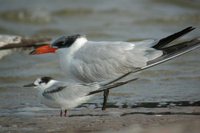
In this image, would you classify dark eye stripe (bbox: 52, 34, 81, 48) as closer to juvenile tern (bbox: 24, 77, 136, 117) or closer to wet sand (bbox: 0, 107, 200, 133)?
juvenile tern (bbox: 24, 77, 136, 117)

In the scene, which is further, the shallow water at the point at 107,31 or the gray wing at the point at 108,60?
the shallow water at the point at 107,31

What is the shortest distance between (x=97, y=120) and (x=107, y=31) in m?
7.09

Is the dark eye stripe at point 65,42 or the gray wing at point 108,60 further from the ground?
the dark eye stripe at point 65,42

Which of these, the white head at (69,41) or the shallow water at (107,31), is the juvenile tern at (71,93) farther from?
the shallow water at (107,31)

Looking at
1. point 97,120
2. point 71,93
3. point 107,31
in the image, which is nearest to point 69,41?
point 71,93

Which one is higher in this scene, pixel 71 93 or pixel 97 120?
pixel 71 93

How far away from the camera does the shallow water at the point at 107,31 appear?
27.1ft

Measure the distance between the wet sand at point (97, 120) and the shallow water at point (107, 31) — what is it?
1.68 ft

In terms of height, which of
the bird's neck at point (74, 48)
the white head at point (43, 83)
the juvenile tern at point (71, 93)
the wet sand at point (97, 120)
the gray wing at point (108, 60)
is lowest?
the wet sand at point (97, 120)

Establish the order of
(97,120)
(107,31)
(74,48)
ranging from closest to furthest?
(97,120) → (74,48) → (107,31)

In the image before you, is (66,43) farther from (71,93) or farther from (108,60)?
(71,93)

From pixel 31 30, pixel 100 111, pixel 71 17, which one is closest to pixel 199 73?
pixel 100 111

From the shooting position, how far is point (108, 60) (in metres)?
7.30

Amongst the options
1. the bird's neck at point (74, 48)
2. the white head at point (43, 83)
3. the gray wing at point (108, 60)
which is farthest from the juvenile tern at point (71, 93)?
the bird's neck at point (74, 48)
